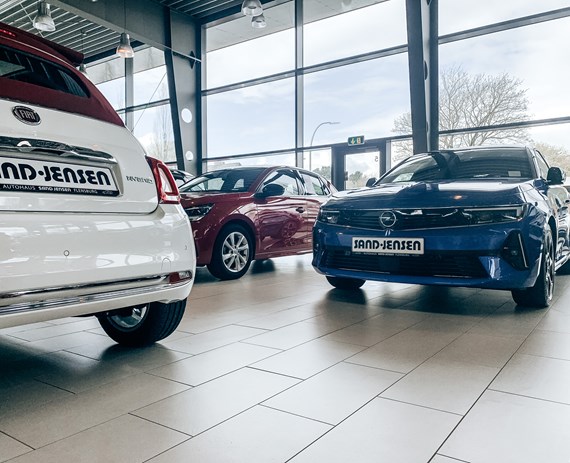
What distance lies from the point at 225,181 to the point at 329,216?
203 centimetres

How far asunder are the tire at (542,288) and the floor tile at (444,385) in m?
1.26

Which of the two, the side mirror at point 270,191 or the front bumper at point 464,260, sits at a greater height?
the side mirror at point 270,191

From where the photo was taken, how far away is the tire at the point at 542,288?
3025mm

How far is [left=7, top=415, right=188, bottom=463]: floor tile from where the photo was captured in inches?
52.1

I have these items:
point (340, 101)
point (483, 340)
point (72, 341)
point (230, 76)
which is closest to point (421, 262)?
point (483, 340)

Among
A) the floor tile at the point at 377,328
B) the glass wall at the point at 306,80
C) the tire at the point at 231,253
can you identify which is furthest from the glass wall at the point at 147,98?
the floor tile at the point at 377,328

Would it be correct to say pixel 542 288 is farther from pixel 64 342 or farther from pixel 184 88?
pixel 184 88

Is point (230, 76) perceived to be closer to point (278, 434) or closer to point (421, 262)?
Answer: point (421, 262)

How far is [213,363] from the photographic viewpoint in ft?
6.99

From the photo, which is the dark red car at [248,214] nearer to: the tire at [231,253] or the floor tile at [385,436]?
the tire at [231,253]

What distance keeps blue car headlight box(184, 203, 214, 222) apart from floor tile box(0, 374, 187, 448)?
8.44 feet

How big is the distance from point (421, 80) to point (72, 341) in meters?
7.63

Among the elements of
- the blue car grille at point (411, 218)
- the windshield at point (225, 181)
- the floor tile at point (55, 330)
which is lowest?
the floor tile at point (55, 330)

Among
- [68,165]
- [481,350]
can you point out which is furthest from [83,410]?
[481,350]
